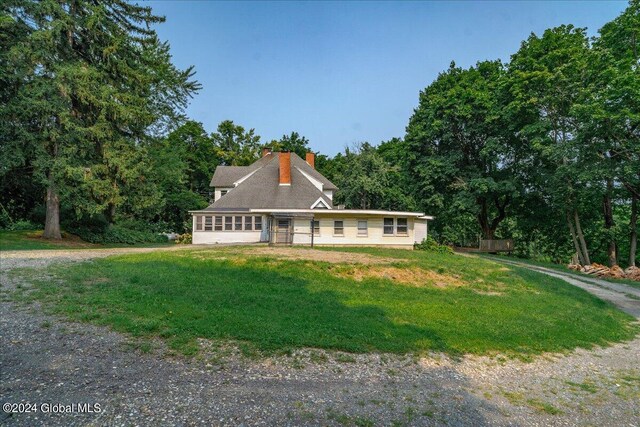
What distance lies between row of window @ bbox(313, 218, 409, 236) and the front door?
73.5 inches

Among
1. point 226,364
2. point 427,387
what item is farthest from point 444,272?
point 226,364

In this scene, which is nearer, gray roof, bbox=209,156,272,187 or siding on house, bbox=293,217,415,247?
siding on house, bbox=293,217,415,247

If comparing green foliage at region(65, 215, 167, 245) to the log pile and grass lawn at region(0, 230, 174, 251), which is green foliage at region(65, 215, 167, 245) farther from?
the log pile

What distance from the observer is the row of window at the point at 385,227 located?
80.2 feet

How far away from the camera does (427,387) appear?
4.84 meters

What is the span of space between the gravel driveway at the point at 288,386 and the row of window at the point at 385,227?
59.9 feet

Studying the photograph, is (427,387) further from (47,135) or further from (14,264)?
(47,135)

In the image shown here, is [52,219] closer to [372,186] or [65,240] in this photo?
[65,240]

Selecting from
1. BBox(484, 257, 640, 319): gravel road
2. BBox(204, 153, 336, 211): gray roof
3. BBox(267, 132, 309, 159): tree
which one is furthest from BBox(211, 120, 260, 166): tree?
BBox(484, 257, 640, 319): gravel road

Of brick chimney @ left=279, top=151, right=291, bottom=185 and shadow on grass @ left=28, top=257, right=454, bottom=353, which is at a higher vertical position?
brick chimney @ left=279, top=151, right=291, bottom=185

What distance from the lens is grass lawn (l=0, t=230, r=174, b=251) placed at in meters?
18.1

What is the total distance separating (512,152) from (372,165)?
12445 millimetres

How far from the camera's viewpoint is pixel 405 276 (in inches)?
493

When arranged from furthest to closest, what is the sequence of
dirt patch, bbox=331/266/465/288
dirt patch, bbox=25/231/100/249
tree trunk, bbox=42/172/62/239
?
1. tree trunk, bbox=42/172/62/239
2. dirt patch, bbox=25/231/100/249
3. dirt patch, bbox=331/266/465/288
